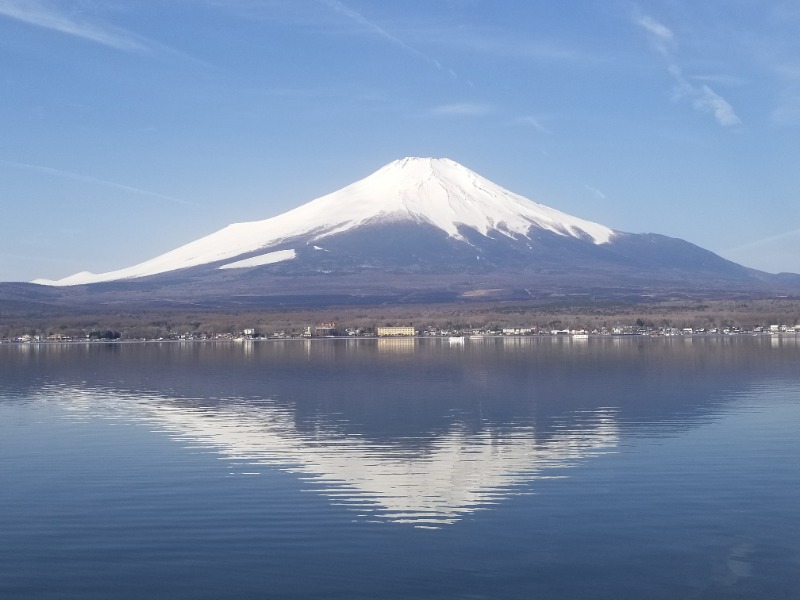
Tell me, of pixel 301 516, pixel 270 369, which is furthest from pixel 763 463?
pixel 270 369

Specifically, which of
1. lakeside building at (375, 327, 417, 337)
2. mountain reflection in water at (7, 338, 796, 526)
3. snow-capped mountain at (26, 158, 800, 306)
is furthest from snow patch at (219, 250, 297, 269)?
mountain reflection in water at (7, 338, 796, 526)

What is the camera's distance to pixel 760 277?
571 feet

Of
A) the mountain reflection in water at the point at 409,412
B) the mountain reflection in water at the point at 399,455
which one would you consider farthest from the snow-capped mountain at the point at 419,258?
the mountain reflection in water at the point at 399,455

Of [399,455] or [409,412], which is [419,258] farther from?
[399,455]

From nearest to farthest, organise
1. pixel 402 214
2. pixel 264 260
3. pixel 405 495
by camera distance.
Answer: pixel 405 495
pixel 264 260
pixel 402 214

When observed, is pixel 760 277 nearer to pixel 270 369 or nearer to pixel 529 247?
pixel 529 247

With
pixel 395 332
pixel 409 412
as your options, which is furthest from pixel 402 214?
pixel 409 412

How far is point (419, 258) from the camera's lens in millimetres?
147875

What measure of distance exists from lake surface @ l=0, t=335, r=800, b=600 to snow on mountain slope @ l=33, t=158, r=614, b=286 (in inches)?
5399

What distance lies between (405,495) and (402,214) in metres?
151

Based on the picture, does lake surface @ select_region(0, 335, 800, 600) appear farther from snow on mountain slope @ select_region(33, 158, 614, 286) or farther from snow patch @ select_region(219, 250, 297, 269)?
snow on mountain slope @ select_region(33, 158, 614, 286)

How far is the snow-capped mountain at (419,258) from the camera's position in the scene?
124938 mm

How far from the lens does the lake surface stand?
352 inches

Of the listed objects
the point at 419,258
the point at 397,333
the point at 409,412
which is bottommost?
the point at 409,412
